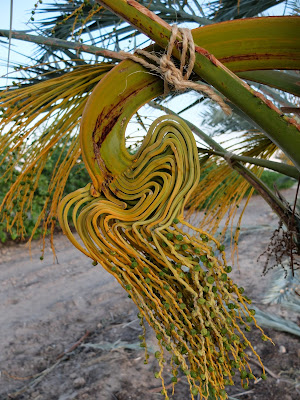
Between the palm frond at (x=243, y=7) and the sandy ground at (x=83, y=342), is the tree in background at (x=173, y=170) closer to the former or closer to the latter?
the sandy ground at (x=83, y=342)

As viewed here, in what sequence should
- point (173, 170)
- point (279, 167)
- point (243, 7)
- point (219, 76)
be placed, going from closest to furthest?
point (219, 76), point (173, 170), point (279, 167), point (243, 7)

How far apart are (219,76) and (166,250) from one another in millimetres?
374

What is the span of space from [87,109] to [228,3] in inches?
102

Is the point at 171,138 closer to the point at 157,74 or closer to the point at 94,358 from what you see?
the point at 157,74

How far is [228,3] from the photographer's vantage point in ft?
9.50

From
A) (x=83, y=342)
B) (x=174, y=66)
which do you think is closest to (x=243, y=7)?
(x=174, y=66)

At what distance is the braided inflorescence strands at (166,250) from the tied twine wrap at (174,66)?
0.40 feet

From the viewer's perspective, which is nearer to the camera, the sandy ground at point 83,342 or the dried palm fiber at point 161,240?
the dried palm fiber at point 161,240

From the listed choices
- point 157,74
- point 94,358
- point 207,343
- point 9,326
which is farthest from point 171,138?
point 9,326

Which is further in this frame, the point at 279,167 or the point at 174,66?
the point at 279,167

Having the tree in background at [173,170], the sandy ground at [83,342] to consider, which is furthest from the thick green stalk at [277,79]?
the sandy ground at [83,342]

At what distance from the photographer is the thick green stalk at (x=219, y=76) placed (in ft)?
2.44

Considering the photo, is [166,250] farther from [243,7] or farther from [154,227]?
[243,7]

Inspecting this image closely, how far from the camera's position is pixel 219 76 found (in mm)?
744
